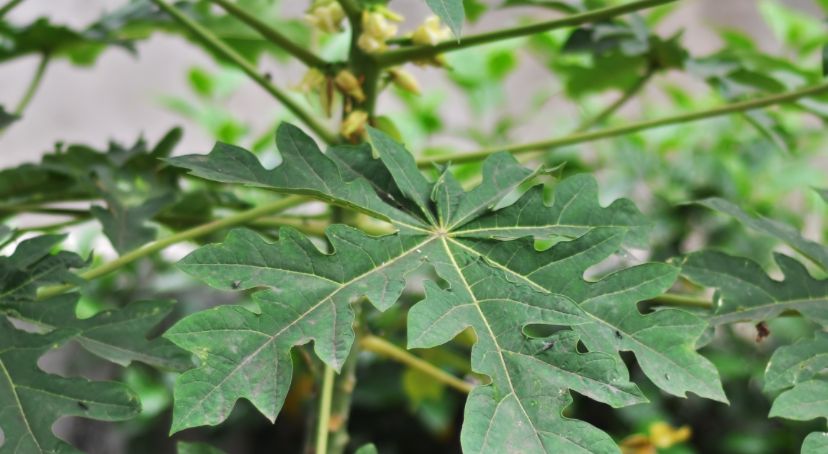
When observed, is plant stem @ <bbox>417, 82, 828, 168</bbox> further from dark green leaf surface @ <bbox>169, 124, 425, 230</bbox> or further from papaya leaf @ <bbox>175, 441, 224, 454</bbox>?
papaya leaf @ <bbox>175, 441, 224, 454</bbox>

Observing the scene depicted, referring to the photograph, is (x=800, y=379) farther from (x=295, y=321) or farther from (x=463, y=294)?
(x=295, y=321)

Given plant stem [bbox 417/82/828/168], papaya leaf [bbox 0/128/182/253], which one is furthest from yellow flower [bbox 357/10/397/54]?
papaya leaf [bbox 0/128/182/253]

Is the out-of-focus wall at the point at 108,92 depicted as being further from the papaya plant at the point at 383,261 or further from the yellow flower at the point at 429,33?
the yellow flower at the point at 429,33

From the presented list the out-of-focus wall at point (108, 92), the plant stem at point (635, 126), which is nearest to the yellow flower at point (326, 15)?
the plant stem at point (635, 126)

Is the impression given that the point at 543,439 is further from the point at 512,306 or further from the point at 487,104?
the point at 487,104

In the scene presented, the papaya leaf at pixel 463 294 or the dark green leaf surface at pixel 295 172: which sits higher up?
the dark green leaf surface at pixel 295 172

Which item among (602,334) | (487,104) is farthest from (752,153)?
(602,334)

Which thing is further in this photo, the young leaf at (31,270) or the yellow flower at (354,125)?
the yellow flower at (354,125)

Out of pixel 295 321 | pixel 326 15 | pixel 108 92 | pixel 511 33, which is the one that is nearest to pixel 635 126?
pixel 511 33
